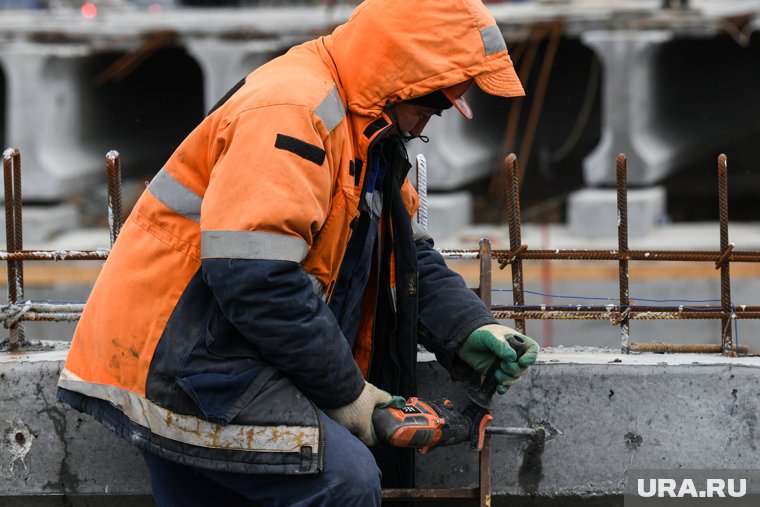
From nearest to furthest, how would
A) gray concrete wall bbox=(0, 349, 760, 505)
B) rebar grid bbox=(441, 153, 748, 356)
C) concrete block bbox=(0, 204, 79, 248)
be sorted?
gray concrete wall bbox=(0, 349, 760, 505) → rebar grid bbox=(441, 153, 748, 356) → concrete block bbox=(0, 204, 79, 248)

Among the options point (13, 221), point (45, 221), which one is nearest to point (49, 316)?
point (13, 221)

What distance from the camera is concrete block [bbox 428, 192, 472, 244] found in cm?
1261

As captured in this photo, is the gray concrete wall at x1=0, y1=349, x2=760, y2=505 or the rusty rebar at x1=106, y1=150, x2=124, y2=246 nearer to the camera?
the gray concrete wall at x1=0, y1=349, x2=760, y2=505

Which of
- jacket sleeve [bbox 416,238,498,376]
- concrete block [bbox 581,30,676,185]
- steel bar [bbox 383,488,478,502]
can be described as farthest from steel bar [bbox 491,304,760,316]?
concrete block [bbox 581,30,676,185]

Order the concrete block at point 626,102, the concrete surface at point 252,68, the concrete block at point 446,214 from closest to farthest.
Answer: the concrete block at point 446,214 → the concrete block at point 626,102 → the concrete surface at point 252,68

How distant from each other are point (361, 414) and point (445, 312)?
2.06 feet

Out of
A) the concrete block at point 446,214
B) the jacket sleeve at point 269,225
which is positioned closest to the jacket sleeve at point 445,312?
the jacket sleeve at point 269,225

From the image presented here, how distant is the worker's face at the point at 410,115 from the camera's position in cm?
333

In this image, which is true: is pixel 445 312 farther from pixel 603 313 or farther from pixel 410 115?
pixel 603 313

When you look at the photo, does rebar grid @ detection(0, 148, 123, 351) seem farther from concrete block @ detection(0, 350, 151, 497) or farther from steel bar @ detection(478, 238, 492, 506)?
steel bar @ detection(478, 238, 492, 506)

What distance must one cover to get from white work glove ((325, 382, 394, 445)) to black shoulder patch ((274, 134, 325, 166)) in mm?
742

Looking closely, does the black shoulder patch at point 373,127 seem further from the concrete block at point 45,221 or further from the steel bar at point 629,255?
the concrete block at point 45,221

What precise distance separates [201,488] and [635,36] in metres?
10.6

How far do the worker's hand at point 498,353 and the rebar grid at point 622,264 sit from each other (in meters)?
0.67
